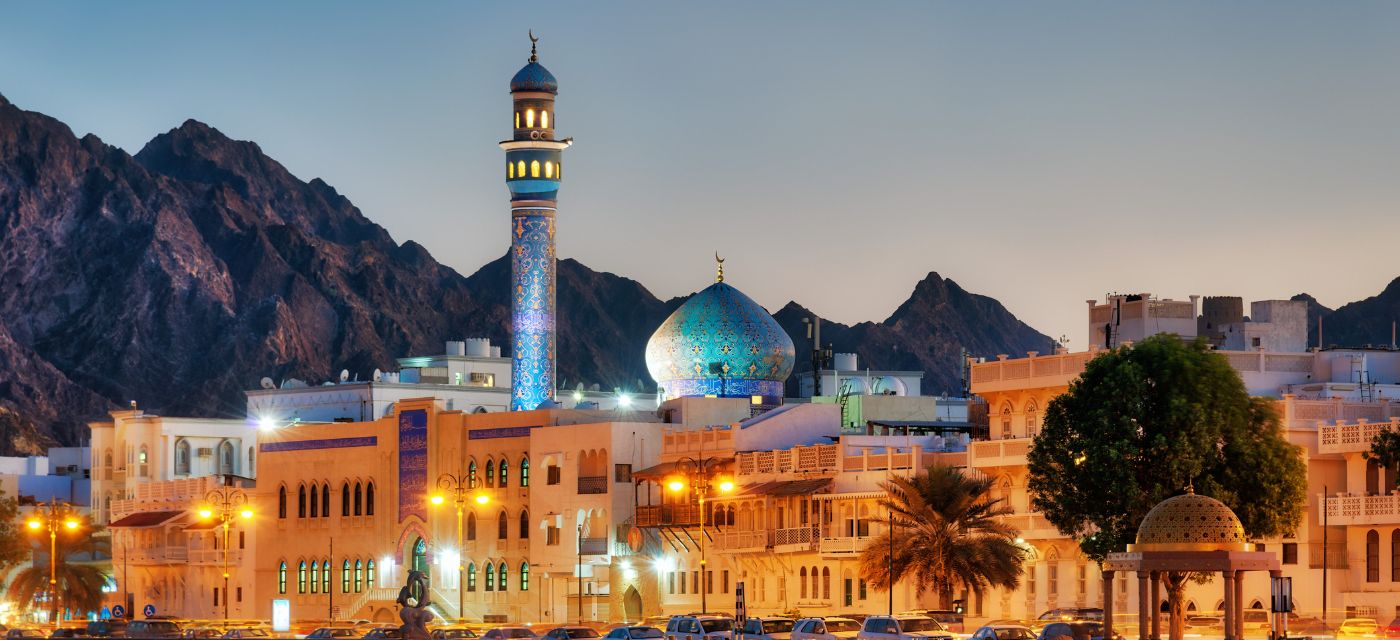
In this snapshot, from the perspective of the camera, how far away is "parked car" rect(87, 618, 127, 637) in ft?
262

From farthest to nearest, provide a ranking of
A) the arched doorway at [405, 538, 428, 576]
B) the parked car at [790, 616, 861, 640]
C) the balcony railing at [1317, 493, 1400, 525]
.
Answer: the arched doorway at [405, 538, 428, 576] → the balcony railing at [1317, 493, 1400, 525] → the parked car at [790, 616, 861, 640]

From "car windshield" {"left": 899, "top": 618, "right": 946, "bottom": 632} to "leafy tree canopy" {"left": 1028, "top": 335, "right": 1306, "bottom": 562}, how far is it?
23.5ft

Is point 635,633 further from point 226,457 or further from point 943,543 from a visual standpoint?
point 226,457

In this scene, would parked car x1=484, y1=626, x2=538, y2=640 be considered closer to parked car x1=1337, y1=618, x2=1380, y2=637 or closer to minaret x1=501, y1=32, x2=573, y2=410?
parked car x1=1337, y1=618, x2=1380, y2=637

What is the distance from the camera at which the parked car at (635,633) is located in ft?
222

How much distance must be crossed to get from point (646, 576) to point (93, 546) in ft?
164

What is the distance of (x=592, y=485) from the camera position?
323 ft

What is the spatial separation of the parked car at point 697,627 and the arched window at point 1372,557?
1823 cm

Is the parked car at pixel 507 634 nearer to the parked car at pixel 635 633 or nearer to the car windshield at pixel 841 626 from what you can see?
the parked car at pixel 635 633

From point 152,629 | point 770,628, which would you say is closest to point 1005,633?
point 770,628

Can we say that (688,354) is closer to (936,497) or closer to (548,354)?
(548,354)

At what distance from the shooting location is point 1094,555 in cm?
7200

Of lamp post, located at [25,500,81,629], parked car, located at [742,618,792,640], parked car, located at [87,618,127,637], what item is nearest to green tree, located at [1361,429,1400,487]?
parked car, located at [742,618,792,640]

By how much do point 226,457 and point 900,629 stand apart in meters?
86.2
